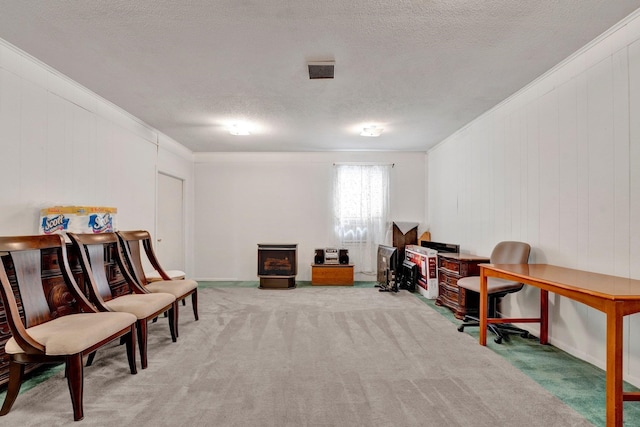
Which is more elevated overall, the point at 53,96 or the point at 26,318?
the point at 53,96

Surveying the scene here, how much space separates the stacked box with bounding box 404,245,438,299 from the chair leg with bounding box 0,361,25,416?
4.58 meters

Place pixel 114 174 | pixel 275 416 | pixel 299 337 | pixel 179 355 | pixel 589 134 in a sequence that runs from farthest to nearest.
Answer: pixel 114 174, pixel 299 337, pixel 179 355, pixel 589 134, pixel 275 416

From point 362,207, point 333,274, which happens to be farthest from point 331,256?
point 362,207

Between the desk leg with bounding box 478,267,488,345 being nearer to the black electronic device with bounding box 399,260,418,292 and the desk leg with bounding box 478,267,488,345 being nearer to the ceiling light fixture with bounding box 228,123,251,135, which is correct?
the black electronic device with bounding box 399,260,418,292

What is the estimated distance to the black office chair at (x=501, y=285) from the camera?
302cm

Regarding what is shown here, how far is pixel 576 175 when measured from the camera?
8.59 ft

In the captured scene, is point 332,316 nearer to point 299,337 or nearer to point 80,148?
point 299,337

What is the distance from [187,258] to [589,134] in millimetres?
6237

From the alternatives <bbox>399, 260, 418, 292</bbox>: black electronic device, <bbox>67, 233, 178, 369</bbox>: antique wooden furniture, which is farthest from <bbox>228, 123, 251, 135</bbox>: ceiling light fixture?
<bbox>399, 260, 418, 292</bbox>: black electronic device

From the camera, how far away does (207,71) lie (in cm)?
286

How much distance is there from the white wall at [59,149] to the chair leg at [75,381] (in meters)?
1.49

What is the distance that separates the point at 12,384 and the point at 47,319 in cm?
43

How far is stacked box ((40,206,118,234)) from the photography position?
8.83 feet

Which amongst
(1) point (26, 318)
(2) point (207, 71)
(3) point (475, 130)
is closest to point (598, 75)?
(3) point (475, 130)
